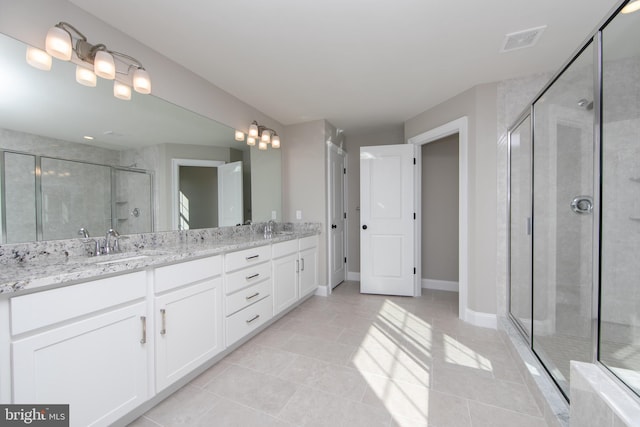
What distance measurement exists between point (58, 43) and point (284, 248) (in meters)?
2.08

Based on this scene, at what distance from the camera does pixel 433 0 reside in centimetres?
148

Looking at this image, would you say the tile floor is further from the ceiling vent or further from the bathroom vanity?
the ceiling vent

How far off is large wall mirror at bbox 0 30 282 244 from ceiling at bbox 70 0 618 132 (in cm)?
48

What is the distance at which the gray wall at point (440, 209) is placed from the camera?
143 inches

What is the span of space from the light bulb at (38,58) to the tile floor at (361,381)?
6.42 ft

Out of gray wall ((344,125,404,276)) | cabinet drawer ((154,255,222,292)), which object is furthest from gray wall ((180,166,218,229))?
gray wall ((344,125,404,276))

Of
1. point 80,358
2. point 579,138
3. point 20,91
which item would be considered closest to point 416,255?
point 579,138

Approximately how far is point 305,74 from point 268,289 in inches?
78.9

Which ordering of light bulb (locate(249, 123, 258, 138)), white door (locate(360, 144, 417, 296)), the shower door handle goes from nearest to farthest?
the shower door handle → light bulb (locate(249, 123, 258, 138)) → white door (locate(360, 144, 417, 296))

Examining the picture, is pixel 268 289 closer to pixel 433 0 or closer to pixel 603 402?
pixel 603 402

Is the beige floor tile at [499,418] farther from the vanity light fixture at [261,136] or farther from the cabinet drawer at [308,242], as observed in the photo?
the vanity light fixture at [261,136]

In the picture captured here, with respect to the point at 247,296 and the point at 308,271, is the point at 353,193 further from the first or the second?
the point at 247,296

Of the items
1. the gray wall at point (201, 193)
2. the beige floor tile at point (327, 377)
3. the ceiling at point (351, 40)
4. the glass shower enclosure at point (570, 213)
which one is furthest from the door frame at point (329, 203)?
the glass shower enclosure at point (570, 213)

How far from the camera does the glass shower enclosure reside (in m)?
1.58
